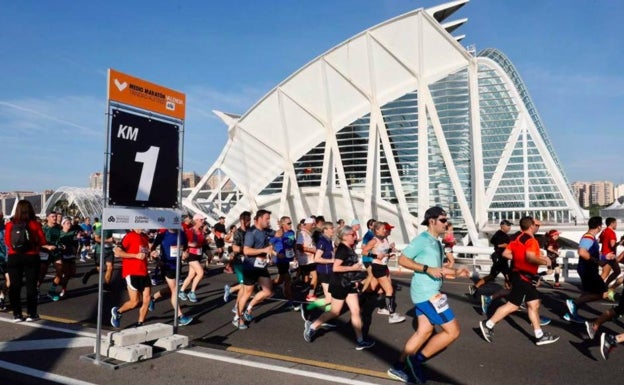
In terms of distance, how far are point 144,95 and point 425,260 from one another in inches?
142

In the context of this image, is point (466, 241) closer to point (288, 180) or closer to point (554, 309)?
point (288, 180)

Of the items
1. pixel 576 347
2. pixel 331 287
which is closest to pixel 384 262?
pixel 331 287

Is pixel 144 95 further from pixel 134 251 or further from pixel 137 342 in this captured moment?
pixel 137 342

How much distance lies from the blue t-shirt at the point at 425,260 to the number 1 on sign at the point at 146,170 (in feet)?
9.90

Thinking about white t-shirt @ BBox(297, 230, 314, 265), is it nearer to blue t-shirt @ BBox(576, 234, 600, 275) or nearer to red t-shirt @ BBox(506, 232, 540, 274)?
red t-shirt @ BBox(506, 232, 540, 274)

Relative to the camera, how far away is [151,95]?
6223 mm

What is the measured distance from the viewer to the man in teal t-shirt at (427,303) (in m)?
4.88

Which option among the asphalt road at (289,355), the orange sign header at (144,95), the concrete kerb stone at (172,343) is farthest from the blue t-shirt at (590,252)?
the orange sign header at (144,95)

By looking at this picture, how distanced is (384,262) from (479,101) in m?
20.6

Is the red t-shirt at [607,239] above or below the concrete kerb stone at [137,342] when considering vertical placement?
above

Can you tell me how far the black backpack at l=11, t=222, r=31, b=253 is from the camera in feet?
25.1

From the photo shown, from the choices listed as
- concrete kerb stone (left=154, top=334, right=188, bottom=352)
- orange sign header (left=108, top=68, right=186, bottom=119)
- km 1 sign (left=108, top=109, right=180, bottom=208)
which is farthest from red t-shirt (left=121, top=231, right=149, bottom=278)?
orange sign header (left=108, top=68, right=186, bottom=119)

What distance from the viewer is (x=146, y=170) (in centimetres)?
612

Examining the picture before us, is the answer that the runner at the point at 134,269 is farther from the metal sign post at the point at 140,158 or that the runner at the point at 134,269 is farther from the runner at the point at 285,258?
the runner at the point at 285,258
